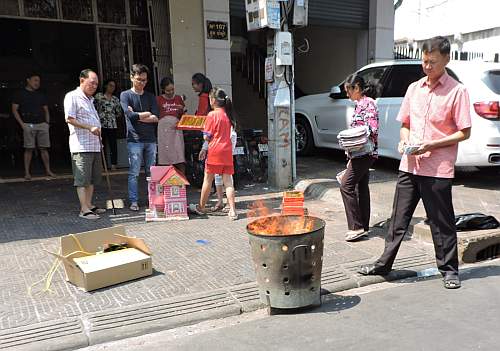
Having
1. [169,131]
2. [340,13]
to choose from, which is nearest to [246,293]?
[169,131]

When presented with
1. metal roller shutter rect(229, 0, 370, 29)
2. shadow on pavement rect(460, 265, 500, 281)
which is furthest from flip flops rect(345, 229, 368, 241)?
metal roller shutter rect(229, 0, 370, 29)

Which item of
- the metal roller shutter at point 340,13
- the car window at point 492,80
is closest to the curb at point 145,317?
the car window at point 492,80

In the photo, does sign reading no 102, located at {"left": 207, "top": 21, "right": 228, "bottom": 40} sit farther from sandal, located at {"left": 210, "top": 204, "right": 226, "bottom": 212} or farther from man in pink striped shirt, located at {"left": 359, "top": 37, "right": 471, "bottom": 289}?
man in pink striped shirt, located at {"left": 359, "top": 37, "right": 471, "bottom": 289}

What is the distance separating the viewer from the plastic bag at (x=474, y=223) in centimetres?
508

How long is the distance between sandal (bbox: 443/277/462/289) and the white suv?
334 centimetres

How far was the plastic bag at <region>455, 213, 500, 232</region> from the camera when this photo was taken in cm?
508

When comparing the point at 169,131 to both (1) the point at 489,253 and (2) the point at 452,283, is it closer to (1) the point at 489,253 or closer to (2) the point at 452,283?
(2) the point at 452,283

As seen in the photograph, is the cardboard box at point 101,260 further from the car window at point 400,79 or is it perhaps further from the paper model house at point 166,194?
the car window at point 400,79

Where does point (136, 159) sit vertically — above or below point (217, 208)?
above

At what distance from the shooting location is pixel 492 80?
6.71 metres

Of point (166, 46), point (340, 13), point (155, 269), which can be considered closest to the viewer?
point (155, 269)

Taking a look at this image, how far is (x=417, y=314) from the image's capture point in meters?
3.53

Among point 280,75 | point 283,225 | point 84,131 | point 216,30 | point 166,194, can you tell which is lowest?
point 166,194

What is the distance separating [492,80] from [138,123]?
5.10 meters
